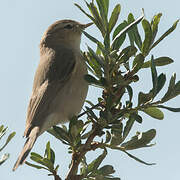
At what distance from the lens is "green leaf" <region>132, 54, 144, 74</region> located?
2196mm

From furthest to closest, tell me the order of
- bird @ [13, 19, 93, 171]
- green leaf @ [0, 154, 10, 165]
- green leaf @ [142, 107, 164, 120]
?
1. bird @ [13, 19, 93, 171]
2. green leaf @ [142, 107, 164, 120]
3. green leaf @ [0, 154, 10, 165]

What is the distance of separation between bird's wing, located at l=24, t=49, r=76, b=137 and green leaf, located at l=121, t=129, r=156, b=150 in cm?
157

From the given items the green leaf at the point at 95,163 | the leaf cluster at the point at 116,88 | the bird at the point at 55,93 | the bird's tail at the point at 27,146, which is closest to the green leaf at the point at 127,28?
the leaf cluster at the point at 116,88

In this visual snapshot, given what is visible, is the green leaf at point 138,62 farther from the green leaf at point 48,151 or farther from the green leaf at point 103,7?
the green leaf at point 48,151

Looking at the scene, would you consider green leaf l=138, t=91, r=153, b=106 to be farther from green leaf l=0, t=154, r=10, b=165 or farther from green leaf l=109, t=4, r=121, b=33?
green leaf l=0, t=154, r=10, b=165

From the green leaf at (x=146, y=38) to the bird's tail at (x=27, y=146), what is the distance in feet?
4.24

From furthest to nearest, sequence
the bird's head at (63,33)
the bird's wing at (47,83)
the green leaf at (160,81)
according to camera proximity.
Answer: the bird's head at (63,33), the bird's wing at (47,83), the green leaf at (160,81)

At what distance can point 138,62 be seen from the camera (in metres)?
2.23

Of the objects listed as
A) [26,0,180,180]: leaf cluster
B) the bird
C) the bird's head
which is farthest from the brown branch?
the bird's head

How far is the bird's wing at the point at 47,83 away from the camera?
12.5 ft

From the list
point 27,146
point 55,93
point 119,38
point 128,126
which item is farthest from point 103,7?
point 55,93

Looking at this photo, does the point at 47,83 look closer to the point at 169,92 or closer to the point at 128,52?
the point at 128,52

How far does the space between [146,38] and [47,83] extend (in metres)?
2.07

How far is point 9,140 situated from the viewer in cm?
209
